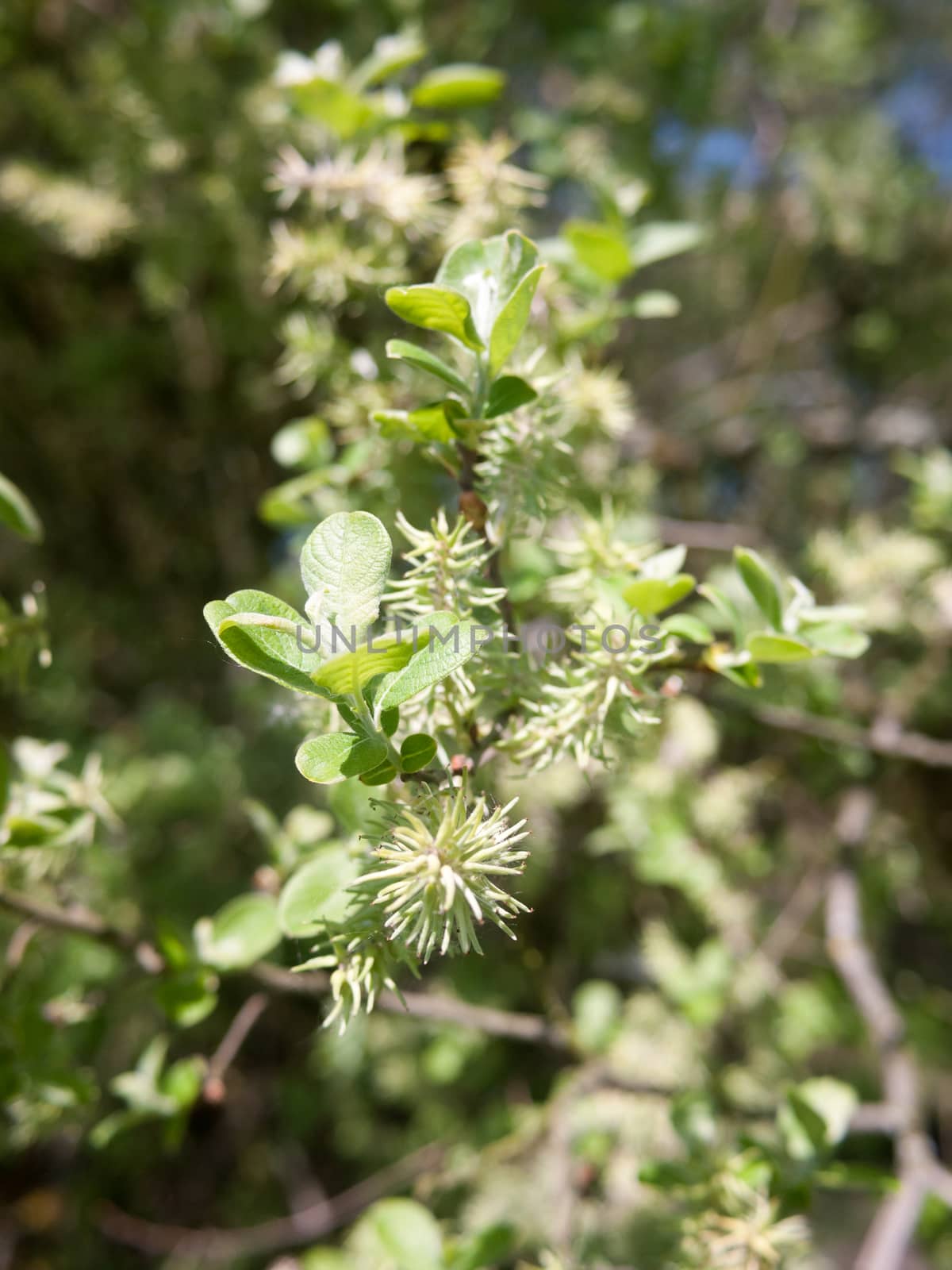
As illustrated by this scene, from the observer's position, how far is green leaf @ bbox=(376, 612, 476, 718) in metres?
0.24

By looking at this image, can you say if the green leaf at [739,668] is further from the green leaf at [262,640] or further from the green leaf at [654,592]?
the green leaf at [262,640]

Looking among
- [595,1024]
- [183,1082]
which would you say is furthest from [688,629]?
[595,1024]

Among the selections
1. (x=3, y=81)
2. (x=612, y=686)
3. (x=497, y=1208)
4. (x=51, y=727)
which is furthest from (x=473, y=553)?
(x=3, y=81)

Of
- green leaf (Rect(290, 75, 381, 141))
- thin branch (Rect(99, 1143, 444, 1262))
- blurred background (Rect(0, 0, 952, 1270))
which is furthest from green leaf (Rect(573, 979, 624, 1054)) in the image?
green leaf (Rect(290, 75, 381, 141))

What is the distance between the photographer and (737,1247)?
40cm

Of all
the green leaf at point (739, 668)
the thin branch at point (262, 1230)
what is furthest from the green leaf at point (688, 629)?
the thin branch at point (262, 1230)

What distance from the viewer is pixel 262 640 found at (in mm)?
241

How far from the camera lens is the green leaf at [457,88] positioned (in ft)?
1.58

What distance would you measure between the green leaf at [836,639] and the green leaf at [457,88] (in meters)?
0.36

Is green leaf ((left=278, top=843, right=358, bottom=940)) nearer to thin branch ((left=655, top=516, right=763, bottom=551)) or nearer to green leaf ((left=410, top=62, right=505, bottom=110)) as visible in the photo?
green leaf ((left=410, top=62, right=505, bottom=110))

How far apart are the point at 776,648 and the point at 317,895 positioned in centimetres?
19

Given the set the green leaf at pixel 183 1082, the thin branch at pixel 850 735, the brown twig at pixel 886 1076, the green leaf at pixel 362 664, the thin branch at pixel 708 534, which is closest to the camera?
the green leaf at pixel 362 664

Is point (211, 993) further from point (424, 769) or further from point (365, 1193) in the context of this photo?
point (365, 1193)

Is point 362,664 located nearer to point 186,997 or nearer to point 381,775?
point 381,775
